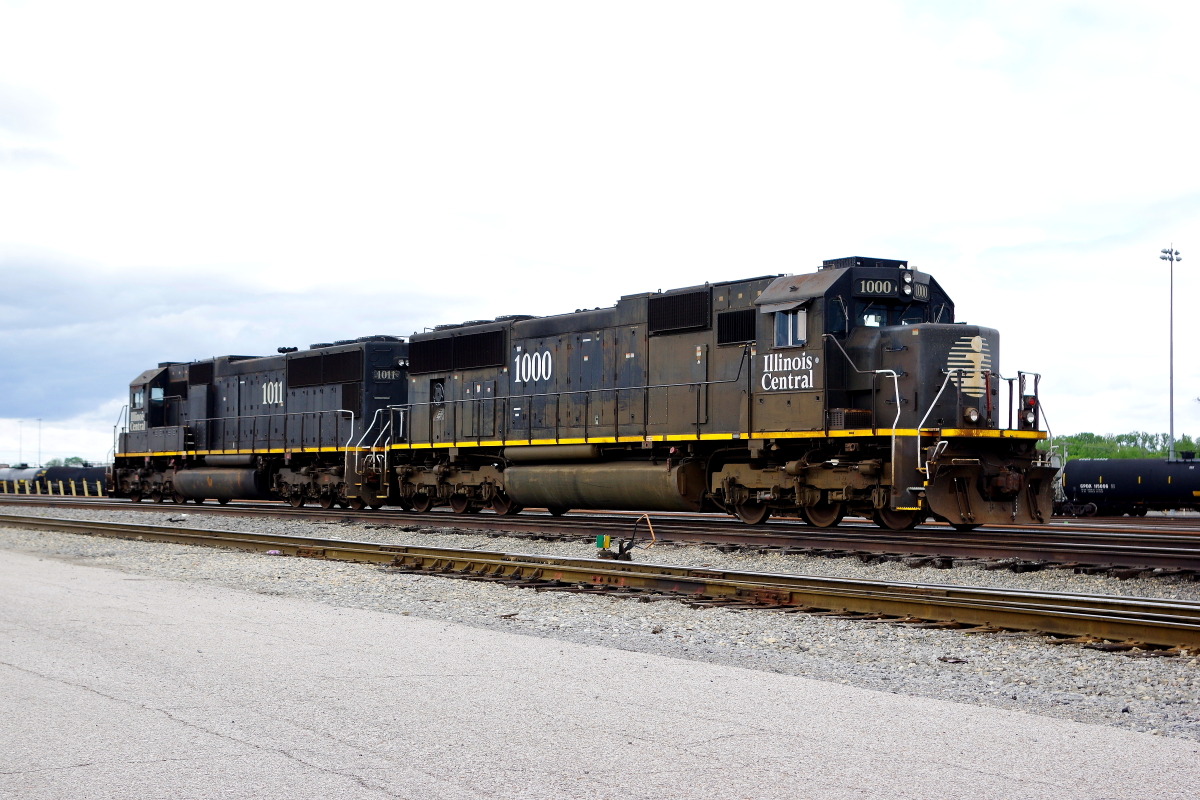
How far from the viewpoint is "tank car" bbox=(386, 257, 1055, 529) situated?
47.7 feet

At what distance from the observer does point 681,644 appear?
7.75 meters

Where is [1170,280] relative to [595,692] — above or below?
above

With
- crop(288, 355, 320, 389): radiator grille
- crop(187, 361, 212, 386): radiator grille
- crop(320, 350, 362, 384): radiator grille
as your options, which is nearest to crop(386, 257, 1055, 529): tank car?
→ crop(320, 350, 362, 384): radiator grille

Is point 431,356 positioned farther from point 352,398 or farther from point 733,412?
point 733,412

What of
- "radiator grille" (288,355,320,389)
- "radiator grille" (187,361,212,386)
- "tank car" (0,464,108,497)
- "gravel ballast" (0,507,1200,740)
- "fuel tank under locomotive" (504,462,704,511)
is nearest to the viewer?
"gravel ballast" (0,507,1200,740)

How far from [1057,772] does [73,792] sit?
12.8 ft

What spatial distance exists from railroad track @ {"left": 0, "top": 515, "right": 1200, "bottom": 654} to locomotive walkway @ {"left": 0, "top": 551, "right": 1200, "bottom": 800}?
2.44 metres

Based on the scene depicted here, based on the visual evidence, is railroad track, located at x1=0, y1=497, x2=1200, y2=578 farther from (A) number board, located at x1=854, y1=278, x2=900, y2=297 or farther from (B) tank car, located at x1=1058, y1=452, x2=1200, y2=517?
(B) tank car, located at x1=1058, y1=452, x2=1200, y2=517

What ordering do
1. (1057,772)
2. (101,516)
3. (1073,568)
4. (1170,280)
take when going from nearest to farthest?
(1057,772)
(1073,568)
(101,516)
(1170,280)

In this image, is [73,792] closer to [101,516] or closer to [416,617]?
[416,617]

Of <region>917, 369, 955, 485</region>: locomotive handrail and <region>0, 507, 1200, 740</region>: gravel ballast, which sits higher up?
<region>917, 369, 955, 485</region>: locomotive handrail

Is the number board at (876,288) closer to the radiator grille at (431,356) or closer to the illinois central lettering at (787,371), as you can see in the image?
the illinois central lettering at (787,371)

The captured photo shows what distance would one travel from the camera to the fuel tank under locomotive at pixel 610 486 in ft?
55.8

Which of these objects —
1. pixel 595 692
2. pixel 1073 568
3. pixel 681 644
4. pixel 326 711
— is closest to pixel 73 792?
pixel 326 711
